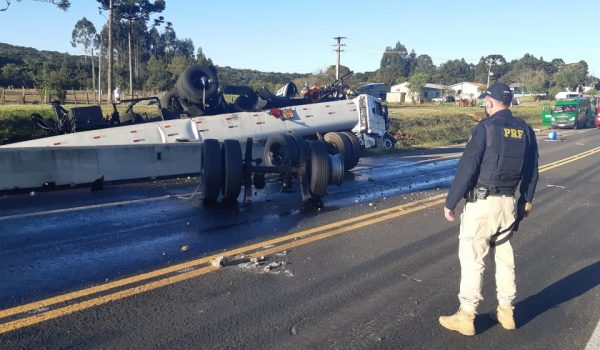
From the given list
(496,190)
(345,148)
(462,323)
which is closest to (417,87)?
(345,148)

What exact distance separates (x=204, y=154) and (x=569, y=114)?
1269 inches

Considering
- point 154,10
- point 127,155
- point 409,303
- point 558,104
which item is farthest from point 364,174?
point 154,10

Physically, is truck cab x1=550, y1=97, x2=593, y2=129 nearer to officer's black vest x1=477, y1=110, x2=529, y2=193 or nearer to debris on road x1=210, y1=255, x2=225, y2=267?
officer's black vest x1=477, y1=110, x2=529, y2=193

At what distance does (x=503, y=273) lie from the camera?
158 inches

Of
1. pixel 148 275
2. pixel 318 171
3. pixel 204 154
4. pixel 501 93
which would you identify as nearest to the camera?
pixel 501 93

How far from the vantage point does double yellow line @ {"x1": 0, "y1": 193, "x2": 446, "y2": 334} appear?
13.1ft

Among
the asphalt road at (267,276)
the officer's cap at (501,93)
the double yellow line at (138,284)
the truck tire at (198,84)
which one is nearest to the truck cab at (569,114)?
the truck tire at (198,84)

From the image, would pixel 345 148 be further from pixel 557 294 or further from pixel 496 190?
pixel 496 190

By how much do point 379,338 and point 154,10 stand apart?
52823 mm

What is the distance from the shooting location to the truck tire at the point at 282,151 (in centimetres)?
966

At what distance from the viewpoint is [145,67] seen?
7131 centimetres

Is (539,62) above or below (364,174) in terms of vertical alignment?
above

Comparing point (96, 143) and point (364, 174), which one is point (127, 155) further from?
point (364, 174)

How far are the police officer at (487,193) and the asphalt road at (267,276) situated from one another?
0.89 ft
